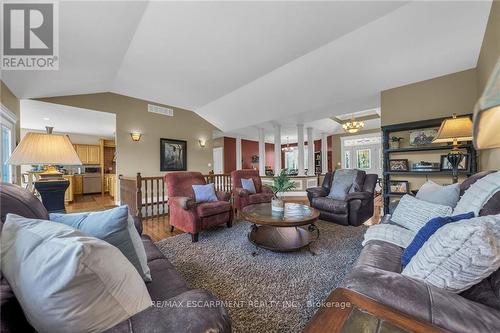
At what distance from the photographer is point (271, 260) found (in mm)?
2158

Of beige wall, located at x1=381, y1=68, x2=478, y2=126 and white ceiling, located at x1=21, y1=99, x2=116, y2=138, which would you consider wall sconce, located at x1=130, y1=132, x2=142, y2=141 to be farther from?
beige wall, located at x1=381, y1=68, x2=478, y2=126

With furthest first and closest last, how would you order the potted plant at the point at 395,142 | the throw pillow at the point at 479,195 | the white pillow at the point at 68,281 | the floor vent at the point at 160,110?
the floor vent at the point at 160,110, the potted plant at the point at 395,142, the throw pillow at the point at 479,195, the white pillow at the point at 68,281

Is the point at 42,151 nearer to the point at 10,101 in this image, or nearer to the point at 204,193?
the point at 204,193

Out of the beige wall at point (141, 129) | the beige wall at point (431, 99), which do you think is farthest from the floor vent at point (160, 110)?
the beige wall at point (431, 99)

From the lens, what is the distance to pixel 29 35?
6.68ft

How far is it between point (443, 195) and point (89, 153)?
9.32 metres

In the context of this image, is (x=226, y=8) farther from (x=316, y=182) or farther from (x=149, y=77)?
(x=316, y=182)

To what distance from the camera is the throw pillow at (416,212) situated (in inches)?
67.1

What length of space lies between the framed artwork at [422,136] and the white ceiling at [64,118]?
6520 millimetres

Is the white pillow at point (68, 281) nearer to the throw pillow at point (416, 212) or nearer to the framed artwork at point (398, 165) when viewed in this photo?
the throw pillow at point (416, 212)

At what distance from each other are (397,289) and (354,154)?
334 inches

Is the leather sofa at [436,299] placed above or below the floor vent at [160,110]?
below

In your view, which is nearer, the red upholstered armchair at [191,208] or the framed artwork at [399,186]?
the red upholstered armchair at [191,208]

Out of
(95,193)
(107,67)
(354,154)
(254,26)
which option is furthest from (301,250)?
(95,193)
